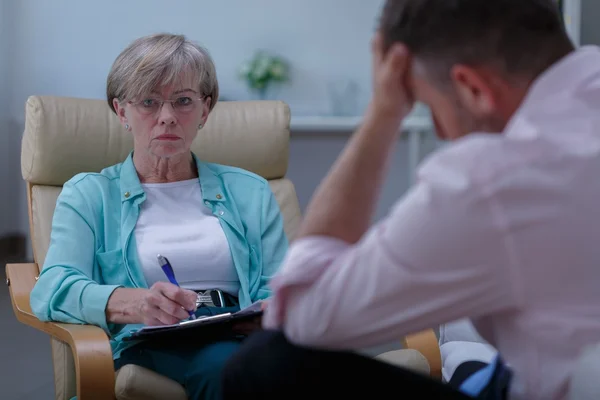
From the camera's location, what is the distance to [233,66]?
14.6 feet

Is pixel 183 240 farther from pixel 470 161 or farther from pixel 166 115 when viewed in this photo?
pixel 470 161

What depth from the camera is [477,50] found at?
932 millimetres

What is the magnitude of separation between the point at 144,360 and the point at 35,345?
1799mm

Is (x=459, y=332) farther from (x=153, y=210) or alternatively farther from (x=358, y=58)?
(x=358, y=58)

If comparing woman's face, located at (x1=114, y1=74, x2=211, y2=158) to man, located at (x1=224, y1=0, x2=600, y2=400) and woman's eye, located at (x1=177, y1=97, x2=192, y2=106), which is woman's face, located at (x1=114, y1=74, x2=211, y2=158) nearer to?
woman's eye, located at (x1=177, y1=97, x2=192, y2=106)

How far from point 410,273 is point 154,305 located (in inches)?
33.8

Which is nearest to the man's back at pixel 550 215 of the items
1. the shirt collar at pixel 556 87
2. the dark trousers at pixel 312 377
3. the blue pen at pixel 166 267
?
the shirt collar at pixel 556 87

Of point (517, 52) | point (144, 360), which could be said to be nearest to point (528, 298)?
point (517, 52)

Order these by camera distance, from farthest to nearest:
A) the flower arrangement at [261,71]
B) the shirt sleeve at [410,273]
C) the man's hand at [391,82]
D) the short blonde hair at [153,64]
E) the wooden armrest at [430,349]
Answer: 1. the flower arrangement at [261,71]
2. the short blonde hair at [153,64]
3. the wooden armrest at [430,349]
4. the man's hand at [391,82]
5. the shirt sleeve at [410,273]

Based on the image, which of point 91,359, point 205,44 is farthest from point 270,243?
point 205,44

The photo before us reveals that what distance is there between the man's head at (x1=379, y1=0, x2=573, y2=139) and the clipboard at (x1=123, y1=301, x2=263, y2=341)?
71 cm

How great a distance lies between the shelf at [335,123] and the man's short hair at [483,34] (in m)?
3.30

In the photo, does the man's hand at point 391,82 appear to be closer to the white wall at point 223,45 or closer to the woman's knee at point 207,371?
the woman's knee at point 207,371

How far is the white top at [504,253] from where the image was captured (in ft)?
2.82
